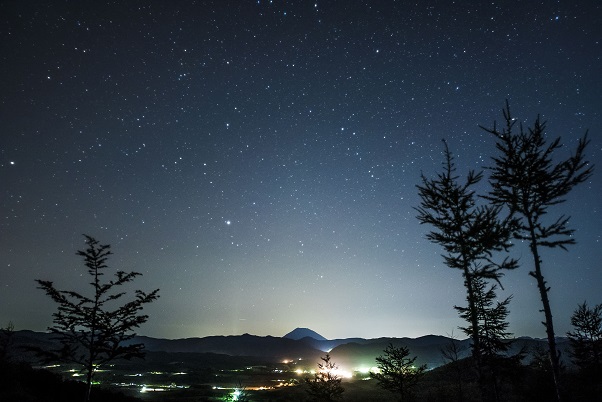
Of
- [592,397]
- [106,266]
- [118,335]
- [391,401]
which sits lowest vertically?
[391,401]

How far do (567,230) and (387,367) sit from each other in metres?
19.6

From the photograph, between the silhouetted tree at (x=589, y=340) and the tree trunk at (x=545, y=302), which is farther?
the silhouetted tree at (x=589, y=340)

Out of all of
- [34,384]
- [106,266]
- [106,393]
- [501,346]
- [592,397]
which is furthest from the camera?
[592,397]

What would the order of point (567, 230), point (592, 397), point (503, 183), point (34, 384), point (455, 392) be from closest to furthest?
point (567, 230) < point (503, 183) < point (34, 384) < point (592, 397) < point (455, 392)

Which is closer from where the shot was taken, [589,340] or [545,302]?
[545,302]

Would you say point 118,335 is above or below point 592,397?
above

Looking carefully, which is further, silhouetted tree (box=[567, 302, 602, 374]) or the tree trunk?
silhouetted tree (box=[567, 302, 602, 374])

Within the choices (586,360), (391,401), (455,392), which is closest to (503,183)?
(586,360)

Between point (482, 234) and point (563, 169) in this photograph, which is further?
point (482, 234)

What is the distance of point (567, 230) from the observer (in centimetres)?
1207

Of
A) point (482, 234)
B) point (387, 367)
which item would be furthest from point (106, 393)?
point (482, 234)

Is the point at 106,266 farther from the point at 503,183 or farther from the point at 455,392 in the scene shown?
the point at 455,392

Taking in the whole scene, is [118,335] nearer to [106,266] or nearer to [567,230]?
[106,266]

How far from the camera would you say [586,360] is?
33781 mm
